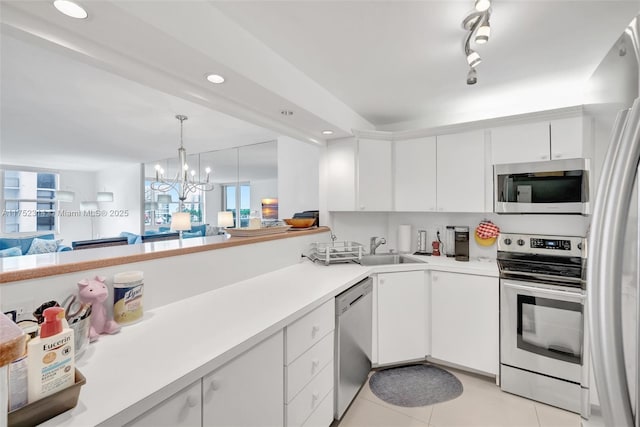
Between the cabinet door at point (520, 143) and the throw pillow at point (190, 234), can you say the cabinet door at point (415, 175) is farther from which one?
the throw pillow at point (190, 234)

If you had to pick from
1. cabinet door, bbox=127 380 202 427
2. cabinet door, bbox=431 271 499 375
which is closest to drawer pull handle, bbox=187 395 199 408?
cabinet door, bbox=127 380 202 427

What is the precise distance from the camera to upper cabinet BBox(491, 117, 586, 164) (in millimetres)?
2143

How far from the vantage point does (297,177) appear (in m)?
3.60

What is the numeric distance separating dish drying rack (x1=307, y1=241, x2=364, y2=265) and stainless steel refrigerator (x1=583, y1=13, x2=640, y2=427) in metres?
1.83

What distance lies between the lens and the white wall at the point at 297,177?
3.46m

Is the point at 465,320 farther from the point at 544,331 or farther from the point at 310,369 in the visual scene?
the point at 310,369

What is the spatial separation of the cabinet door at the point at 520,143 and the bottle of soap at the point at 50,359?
2773 millimetres

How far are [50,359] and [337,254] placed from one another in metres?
1.88

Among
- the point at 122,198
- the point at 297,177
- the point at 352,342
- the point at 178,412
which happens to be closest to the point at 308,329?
the point at 352,342

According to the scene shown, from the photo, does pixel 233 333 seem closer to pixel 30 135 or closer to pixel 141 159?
pixel 30 135

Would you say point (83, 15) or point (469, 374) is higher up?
point (83, 15)

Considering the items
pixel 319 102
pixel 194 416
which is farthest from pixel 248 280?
pixel 319 102

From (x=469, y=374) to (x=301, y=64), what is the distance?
8.72 ft

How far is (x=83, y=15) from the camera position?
3.38 feet
